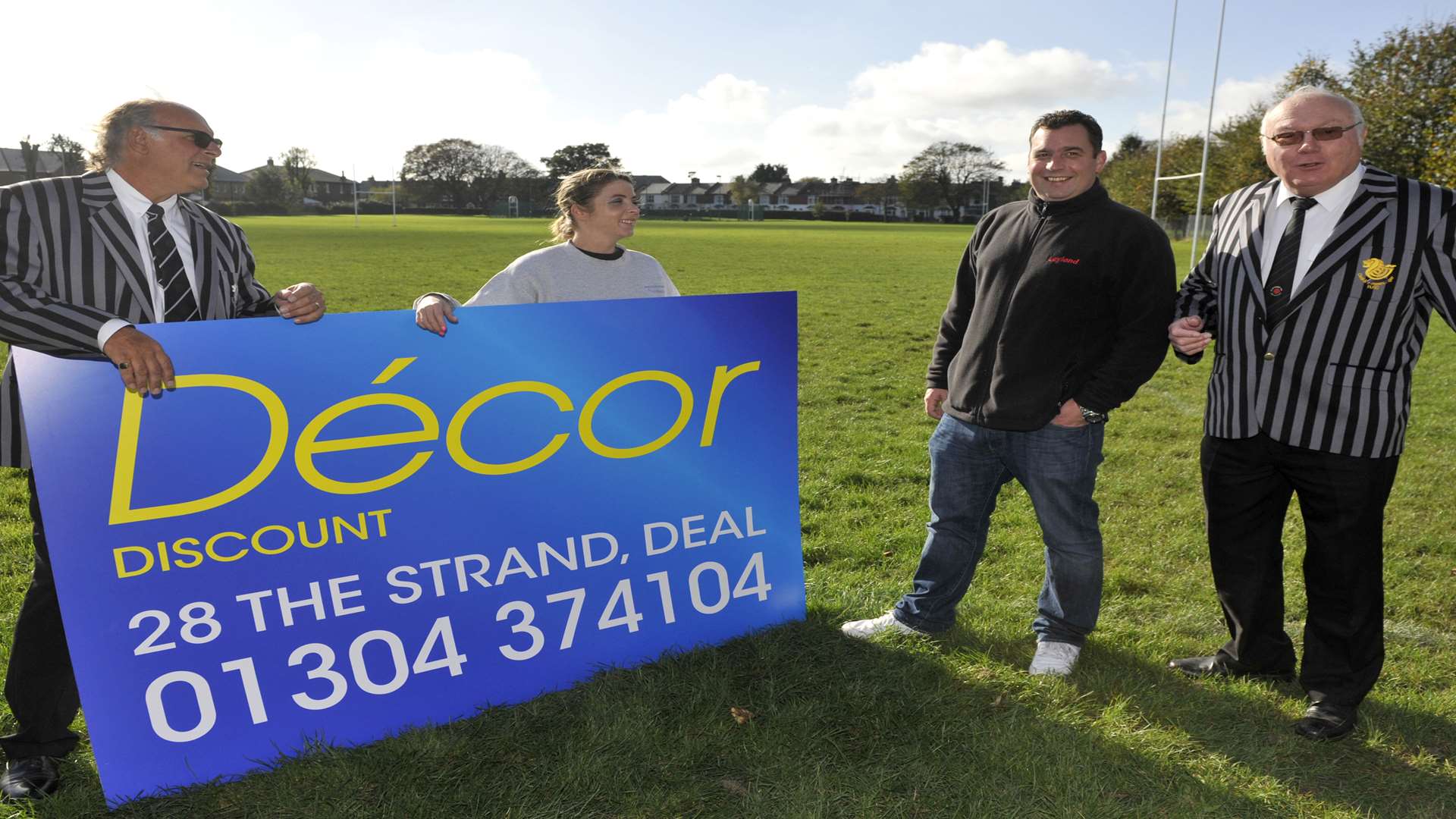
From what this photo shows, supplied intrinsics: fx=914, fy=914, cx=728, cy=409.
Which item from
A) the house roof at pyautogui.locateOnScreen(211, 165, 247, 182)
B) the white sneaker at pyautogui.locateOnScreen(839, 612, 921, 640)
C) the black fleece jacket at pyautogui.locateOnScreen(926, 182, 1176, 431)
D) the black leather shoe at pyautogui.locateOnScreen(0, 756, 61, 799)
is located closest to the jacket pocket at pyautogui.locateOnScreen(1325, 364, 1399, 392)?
the black fleece jacket at pyautogui.locateOnScreen(926, 182, 1176, 431)

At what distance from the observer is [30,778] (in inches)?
108

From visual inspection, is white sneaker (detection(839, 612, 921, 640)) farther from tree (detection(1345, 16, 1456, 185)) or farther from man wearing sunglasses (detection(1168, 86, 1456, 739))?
tree (detection(1345, 16, 1456, 185))

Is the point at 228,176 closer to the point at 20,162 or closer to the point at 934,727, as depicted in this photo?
the point at 20,162

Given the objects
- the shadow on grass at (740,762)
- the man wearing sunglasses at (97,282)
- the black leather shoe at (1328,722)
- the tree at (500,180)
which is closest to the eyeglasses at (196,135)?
the man wearing sunglasses at (97,282)

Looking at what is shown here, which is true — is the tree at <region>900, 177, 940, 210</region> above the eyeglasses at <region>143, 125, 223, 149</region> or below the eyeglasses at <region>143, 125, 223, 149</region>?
above

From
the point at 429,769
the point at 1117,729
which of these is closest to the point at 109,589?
the point at 429,769

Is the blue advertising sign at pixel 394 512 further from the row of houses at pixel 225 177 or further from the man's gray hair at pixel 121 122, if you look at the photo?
the row of houses at pixel 225 177

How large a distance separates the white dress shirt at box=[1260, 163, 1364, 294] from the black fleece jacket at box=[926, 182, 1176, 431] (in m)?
0.32

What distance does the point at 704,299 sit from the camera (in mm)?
3428

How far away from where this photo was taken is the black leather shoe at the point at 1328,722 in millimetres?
3141

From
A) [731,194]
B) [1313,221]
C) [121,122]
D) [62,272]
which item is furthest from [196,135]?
[731,194]

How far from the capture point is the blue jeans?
3367 mm

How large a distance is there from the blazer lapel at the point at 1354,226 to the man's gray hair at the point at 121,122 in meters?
3.58

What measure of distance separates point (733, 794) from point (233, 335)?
2043mm
